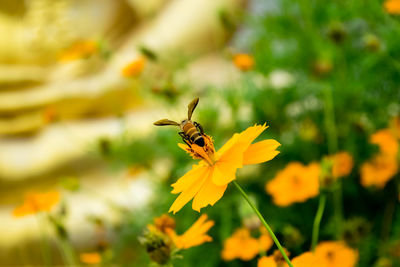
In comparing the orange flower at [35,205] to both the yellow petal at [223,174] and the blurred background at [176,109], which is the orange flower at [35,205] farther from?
the yellow petal at [223,174]

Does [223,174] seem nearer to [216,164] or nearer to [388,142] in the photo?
[216,164]

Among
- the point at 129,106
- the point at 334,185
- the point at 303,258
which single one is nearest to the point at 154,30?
the point at 129,106

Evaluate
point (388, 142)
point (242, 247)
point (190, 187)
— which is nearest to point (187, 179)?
point (190, 187)

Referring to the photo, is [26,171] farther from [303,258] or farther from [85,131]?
[303,258]

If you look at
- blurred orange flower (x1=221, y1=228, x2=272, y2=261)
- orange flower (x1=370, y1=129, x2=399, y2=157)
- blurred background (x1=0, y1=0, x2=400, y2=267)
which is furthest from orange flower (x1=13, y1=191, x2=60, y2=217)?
orange flower (x1=370, y1=129, x2=399, y2=157)

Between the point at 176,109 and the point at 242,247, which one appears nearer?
the point at 242,247

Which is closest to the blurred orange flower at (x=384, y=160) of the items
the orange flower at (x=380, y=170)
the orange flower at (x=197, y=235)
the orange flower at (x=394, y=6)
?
the orange flower at (x=380, y=170)

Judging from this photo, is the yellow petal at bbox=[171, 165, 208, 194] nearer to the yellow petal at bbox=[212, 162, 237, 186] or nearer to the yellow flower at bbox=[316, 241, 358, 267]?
the yellow petal at bbox=[212, 162, 237, 186]
